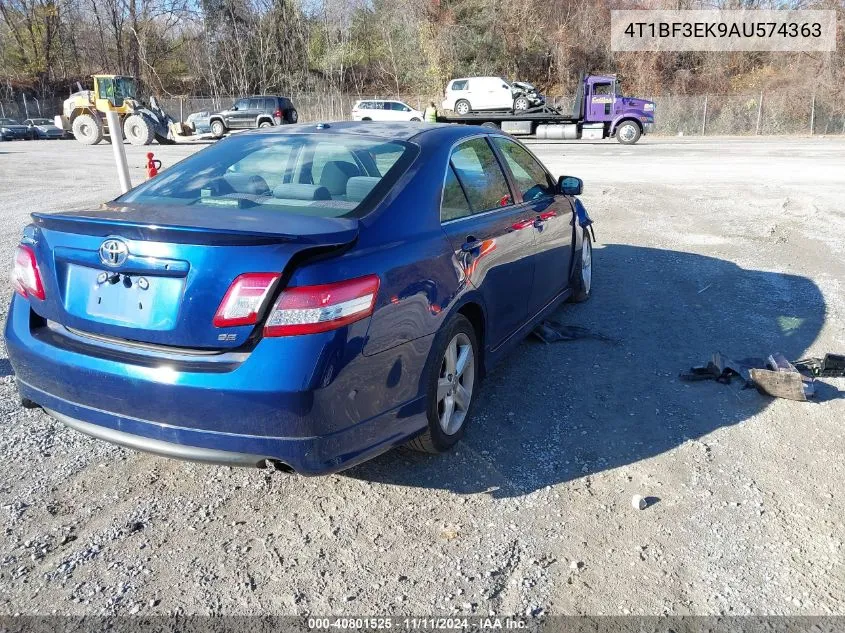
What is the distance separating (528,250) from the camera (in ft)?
14.0

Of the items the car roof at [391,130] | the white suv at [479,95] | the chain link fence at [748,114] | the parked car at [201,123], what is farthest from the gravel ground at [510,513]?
the chain link fence at [748,114]

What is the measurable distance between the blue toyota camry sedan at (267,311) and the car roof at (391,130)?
93 millimetres

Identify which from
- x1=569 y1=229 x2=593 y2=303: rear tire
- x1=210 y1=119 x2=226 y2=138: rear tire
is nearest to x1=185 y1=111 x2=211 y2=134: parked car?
x1=210 y1=119 x2=226 y2=138: rear tire

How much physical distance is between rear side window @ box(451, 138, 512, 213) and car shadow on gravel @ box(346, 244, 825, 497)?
42.9 inches

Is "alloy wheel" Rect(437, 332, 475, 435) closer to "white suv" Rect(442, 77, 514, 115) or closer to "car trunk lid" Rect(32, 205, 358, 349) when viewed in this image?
"car trunk lid" Rect(32, 205, 358, 349)

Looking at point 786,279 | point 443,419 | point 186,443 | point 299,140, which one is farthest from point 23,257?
point 786,279

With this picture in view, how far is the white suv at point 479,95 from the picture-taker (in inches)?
1258

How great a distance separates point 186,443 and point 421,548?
1.03 metres

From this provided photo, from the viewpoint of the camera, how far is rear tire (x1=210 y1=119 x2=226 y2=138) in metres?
35.5

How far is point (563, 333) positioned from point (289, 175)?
2.58 m

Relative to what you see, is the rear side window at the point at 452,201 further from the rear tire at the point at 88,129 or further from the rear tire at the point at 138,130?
A: the rear tire at the point at 88,129

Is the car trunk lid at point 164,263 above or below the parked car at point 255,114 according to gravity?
below

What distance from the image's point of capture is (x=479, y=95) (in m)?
32.6

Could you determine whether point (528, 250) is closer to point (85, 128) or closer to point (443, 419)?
point (443, 419)
